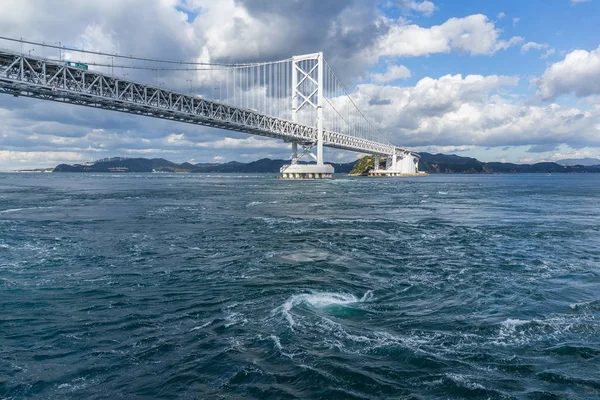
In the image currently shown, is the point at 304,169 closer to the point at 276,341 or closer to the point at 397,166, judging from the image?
the point at 397,166

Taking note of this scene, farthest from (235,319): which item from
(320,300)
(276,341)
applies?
(320,300)

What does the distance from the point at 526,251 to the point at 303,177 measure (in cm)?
7971

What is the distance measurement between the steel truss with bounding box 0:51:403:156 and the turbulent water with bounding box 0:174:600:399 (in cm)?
3570

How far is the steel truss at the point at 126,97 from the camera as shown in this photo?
45562 mm

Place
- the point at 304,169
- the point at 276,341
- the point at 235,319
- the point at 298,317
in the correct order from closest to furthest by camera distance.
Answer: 1. the point at 276,341
2. the point at 235,319
3. the point at 298,317
4. the point at 304,169

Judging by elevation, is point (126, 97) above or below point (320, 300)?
above

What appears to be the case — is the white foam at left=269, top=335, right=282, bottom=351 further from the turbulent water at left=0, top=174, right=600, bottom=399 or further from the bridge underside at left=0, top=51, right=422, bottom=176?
the bridge underside at left=0, top=51, right=422, bottom=176

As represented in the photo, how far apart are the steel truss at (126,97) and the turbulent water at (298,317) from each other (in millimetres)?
35703

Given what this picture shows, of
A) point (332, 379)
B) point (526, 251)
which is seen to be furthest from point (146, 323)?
point (526, 251)

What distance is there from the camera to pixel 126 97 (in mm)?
58906

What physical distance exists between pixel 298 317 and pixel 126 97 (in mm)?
59237

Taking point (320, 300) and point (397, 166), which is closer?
point (320, 300)

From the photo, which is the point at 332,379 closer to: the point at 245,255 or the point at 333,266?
the point at 333,266

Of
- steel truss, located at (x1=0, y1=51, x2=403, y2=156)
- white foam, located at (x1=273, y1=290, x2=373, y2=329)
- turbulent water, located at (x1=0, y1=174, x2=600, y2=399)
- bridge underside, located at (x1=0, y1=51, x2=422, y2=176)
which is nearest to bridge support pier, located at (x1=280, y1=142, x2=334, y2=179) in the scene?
bridge underside, located at (x1=0, y1=51, x2=422, y2=176)
